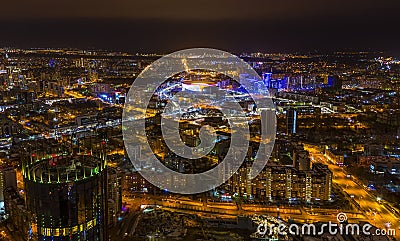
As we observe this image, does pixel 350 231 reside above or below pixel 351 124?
below

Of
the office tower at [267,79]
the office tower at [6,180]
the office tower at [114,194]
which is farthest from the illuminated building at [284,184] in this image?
the office tower at [267,79]

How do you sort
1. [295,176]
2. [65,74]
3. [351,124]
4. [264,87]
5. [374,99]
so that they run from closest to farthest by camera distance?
[295,176], [351,124], [374,99], [264,87], [65,74]

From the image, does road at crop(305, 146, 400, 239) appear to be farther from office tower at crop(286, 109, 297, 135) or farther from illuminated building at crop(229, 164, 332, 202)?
office tower at crop(286, 109, 297, 135)

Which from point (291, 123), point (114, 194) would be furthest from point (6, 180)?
point (291, 123)

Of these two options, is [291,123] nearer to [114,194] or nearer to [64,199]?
[114,194]

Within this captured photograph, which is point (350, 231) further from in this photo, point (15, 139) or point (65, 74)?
point (65, 74)

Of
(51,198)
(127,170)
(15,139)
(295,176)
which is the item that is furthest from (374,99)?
(51,198)

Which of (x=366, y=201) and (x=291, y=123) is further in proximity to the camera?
(x=291, y=123)

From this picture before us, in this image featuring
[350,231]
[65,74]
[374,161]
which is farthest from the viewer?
[65,74]

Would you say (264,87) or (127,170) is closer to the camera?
(127,170)
